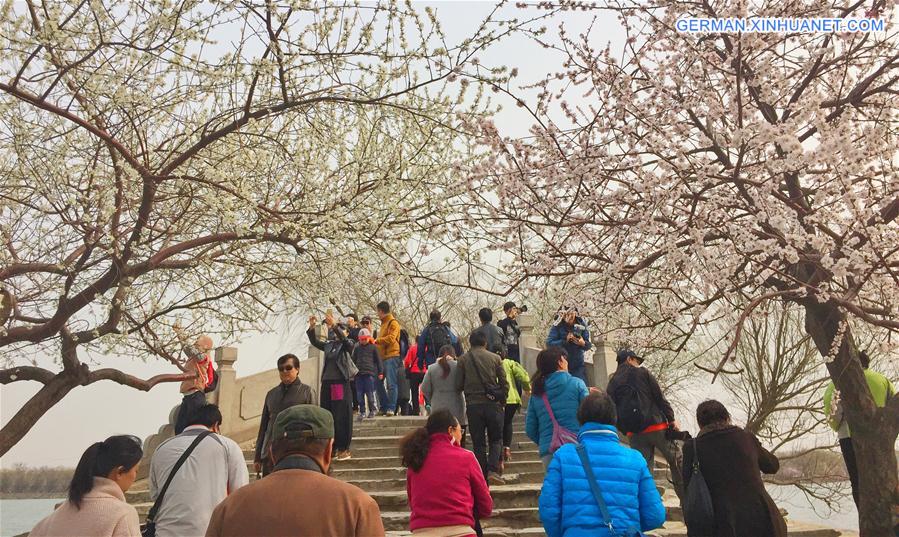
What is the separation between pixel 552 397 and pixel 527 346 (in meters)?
9.35

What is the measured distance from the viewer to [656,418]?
6.66 metres

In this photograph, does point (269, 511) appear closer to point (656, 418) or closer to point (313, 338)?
point (656, 418)

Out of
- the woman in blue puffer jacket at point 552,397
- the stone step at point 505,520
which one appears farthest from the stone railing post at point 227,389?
the woman in blue puffer jacket at point 552,397

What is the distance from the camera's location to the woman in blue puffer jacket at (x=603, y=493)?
3.48 metres

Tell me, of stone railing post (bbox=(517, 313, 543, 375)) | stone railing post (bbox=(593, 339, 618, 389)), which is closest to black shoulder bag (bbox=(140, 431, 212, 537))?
stone railing post (bbox=(593, 339, 618, 389))

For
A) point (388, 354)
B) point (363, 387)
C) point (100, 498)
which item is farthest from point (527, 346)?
point (100, 498)

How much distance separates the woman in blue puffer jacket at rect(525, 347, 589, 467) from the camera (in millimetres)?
5910

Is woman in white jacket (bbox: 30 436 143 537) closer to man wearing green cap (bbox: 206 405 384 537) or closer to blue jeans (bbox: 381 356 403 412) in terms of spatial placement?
man wearing green cap (bbox: 206 405 384 537)

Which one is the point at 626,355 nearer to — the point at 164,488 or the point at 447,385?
the point at 447,385

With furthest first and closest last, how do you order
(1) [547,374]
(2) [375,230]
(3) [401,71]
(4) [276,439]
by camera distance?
(2) [375,230] → (3) [401,71] → (1) [547,374] → (4) [276,439]

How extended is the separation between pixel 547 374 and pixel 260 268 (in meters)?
4.24

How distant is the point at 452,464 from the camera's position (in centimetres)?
414

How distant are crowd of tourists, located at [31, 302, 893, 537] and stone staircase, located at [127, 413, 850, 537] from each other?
316 millimetres

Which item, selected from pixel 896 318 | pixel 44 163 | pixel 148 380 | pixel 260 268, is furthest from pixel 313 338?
pixel 896 318
